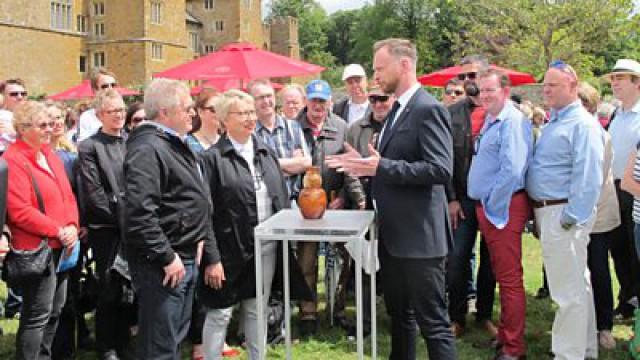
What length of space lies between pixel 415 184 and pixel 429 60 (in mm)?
65493

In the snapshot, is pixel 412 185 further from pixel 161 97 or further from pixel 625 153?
pixel 625 153

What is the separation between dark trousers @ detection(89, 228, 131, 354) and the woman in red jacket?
334 mm

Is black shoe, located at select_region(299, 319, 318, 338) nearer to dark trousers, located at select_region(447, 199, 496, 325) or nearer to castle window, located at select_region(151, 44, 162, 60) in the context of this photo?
dark trousers, located at select_region(447, 199, 496, 325)

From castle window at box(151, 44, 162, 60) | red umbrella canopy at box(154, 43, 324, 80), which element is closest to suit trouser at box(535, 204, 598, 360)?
red umbrella canopy at box(154, 43, 324, 80)

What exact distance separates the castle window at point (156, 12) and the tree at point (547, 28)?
28.9 meters

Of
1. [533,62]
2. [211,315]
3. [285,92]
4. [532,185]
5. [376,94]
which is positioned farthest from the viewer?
[533,62]

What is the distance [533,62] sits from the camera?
103 ft

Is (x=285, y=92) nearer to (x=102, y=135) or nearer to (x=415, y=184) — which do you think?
(x=102, y=135)

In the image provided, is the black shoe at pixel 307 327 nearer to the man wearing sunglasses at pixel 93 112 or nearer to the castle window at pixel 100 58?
the man wearing sunglasses at pixel 93 112

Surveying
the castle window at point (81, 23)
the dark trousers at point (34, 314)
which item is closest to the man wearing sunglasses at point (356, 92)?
the dark trousers at point (34, 314)

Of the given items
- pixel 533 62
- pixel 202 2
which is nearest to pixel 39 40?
pixel 202 2

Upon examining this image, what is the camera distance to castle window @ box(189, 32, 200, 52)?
65.7 metres

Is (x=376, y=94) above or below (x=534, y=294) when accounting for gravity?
above

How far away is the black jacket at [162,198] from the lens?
3.63 meters
